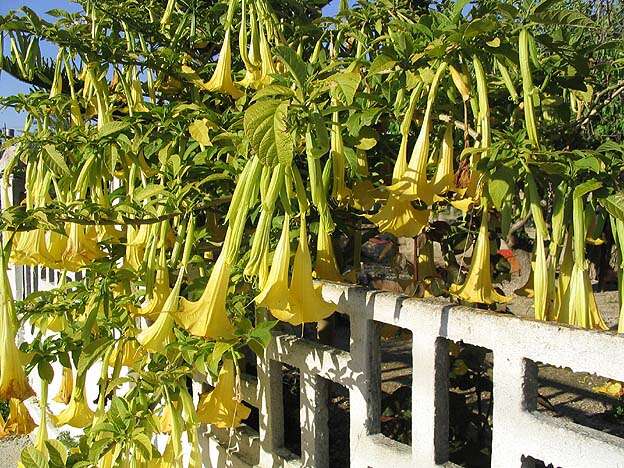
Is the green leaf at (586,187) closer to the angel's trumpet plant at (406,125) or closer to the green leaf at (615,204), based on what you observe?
the green leaf at (615,204)

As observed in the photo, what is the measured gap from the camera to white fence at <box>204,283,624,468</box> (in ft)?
2.40

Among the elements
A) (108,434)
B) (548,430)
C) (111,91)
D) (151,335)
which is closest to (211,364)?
(151,335)

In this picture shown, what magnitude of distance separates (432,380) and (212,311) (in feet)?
1.16

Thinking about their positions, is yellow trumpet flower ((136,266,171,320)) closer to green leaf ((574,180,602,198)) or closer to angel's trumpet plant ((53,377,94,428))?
angel's trumpet plant ((53,377,94,428))

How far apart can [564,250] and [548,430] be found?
27cm

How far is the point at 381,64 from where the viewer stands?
0.81 metres

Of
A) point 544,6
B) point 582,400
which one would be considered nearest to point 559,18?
point 544,6

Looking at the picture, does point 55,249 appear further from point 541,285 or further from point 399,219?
point 541,285

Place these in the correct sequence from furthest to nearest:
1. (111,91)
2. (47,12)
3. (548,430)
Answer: (111,91) → (47,12) → (548,430)

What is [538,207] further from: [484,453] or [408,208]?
[484,453]

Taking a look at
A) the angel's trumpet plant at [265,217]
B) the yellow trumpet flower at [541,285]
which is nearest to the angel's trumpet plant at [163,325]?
the angel's trumpet plant at [265,217]

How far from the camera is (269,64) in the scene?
1.19m

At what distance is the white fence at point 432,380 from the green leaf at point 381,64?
358mm

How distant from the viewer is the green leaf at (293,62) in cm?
69
